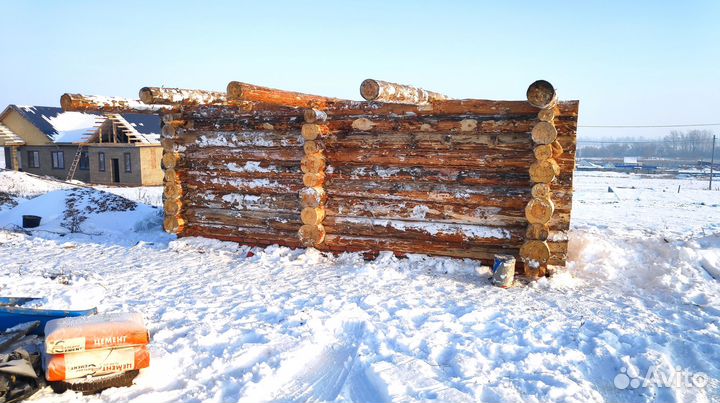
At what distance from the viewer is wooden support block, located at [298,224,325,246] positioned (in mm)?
8461

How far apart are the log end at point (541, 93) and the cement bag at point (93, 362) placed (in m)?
5.28

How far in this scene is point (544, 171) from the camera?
6938 millimetres

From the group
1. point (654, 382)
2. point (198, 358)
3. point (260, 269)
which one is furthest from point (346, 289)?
point (654, 382)

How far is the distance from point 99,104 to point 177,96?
153 centimetres

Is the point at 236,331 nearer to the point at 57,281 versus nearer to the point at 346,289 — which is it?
the point at 346,289

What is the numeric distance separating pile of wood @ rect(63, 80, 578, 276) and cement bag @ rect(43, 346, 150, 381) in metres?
3.38

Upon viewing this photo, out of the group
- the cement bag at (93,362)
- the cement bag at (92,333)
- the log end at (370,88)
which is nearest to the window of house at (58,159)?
the log end at (370,88)

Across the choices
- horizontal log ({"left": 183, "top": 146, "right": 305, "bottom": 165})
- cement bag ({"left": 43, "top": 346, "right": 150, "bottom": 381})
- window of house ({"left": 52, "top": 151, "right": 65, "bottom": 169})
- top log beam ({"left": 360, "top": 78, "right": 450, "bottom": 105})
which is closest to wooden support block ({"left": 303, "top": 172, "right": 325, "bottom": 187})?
horizontal log ({"left": 183, "top": 146, "right": 305, "bottom": 165})

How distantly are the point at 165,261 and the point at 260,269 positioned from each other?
5.98ft

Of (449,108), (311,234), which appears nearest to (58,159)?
(311,234)

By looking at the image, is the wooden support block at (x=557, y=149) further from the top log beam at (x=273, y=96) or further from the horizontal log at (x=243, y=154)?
the horizontal log at (x=243, y=154)

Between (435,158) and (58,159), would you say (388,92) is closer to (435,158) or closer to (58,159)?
(435,158)

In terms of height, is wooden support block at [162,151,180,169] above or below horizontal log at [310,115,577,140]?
below

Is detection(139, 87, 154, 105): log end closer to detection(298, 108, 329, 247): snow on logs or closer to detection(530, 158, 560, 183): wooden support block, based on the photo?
detection(298, 108, 329, 247): snow on logs
